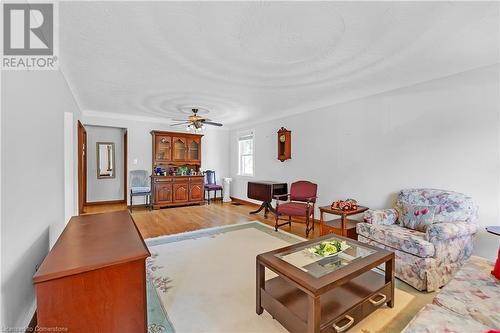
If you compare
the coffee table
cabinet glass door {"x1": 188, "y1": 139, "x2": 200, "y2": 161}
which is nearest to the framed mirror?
cabinet glass door {"x1": 188, "y1": 139, "x2": 200, "y2": 161}

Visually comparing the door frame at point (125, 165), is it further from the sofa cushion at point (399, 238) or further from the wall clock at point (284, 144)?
the sofa cushion at point (399, 238)

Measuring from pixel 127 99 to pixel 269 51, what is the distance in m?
3.02

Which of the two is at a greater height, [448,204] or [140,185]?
[448,204]

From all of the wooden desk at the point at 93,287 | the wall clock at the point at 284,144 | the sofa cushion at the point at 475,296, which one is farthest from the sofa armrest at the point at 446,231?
the wall clock at the point at 284,144

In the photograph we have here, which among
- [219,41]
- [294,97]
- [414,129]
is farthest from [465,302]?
[294,97]

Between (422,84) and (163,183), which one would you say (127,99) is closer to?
(163,183)

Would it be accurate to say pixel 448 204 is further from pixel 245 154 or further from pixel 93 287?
pixel 245 154

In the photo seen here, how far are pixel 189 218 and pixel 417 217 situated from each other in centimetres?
387

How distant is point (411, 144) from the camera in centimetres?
306

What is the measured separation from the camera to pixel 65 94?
2957 mm

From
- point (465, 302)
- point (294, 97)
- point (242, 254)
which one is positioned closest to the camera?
point (465, 302)

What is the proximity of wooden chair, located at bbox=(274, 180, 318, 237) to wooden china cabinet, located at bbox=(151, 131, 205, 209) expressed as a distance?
280 cm

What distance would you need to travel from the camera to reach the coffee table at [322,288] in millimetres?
1397

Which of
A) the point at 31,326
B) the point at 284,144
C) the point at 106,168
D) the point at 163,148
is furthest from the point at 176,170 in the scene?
the point at 31,326
